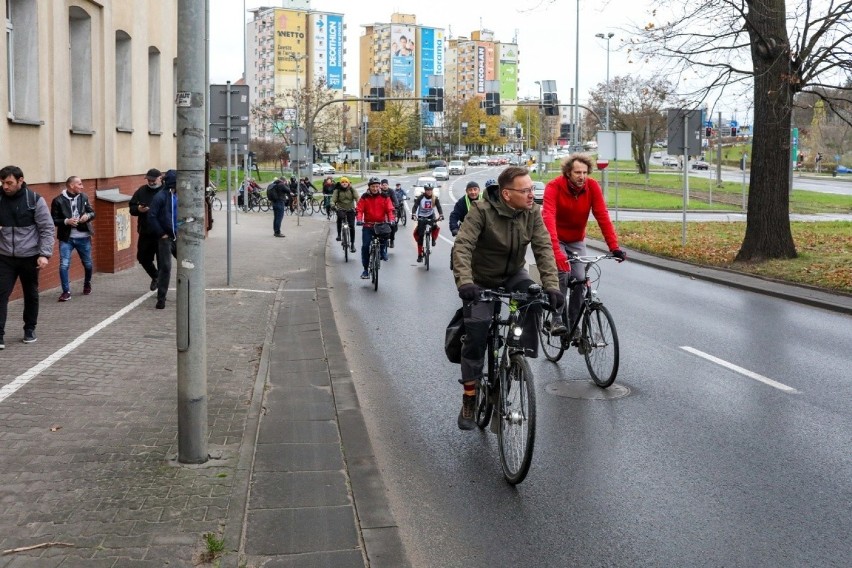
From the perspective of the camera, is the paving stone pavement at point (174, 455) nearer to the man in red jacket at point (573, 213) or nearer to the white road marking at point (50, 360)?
the white road marking at point (50, 360)

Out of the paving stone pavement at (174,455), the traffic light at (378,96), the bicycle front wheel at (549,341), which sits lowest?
the paving stone pavement at (174,455)

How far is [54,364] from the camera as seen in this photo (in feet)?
29.7

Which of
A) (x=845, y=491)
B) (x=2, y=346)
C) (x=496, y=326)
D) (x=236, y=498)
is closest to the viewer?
(x=236, y=498)

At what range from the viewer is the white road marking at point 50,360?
7949 mm

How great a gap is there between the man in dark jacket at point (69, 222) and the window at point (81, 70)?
4.00 metres

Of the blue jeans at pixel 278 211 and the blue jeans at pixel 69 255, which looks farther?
the blue jeans at pixel 278 211

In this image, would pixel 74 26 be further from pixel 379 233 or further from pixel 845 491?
pixel 845 491

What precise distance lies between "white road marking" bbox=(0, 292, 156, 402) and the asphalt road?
8.78 ft

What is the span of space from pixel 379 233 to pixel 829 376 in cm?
949

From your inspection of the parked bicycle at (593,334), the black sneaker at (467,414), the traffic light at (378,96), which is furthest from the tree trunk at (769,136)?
the traffic light at (378,96)

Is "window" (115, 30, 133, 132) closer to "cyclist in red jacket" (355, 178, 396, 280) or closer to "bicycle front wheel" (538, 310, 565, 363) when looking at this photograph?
"cyclist in red jacket" (355, 178, 396, 280)

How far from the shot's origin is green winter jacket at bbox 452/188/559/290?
6.24 meters

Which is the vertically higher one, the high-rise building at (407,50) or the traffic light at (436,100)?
the high-rise building at (407,50)

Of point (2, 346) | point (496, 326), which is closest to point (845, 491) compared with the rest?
point (496, 326)
